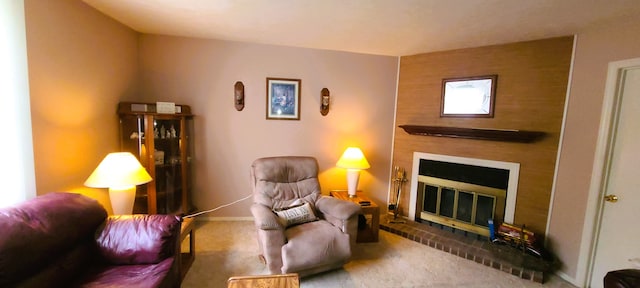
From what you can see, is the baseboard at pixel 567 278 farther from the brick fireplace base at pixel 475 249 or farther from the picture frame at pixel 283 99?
the picture frame at pixel 283 99

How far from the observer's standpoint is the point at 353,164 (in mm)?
3271

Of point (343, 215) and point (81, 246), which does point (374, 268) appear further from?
point (81, 246)

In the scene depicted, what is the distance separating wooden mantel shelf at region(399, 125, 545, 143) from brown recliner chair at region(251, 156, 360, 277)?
4.57 feet

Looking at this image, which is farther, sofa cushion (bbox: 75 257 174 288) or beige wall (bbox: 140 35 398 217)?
beige wall (bbox: 140 35 398 217)

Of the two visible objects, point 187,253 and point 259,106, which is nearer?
point 187,253

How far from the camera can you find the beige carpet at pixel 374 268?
2.29 m

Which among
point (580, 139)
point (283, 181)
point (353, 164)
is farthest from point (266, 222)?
point (580, 139)

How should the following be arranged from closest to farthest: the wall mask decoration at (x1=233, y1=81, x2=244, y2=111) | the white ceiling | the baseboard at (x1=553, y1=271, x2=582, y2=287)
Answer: the white ceiling → the baseboard at (x1=553, y1=271, x2=582, y2=287) → the wall mask decoration at (x1=233, y1=81, x2=244, y2=111)

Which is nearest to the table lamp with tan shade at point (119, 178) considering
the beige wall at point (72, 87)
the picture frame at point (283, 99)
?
the beige wall at point (72, 87)

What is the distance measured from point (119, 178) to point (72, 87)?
2.69 feet

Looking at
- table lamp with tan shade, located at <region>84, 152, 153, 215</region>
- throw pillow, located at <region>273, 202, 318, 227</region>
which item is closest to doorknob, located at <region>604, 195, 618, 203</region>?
throw pillow, located at <region>273, 202, 318, 227</region>

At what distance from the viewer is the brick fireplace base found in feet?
8.05

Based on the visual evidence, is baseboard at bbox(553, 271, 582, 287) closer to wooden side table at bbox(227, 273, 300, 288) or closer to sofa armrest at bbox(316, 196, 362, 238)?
sofa armrest at bbox(316, 196, 362, 238)

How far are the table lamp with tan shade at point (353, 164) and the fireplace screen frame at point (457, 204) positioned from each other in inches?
33.7
